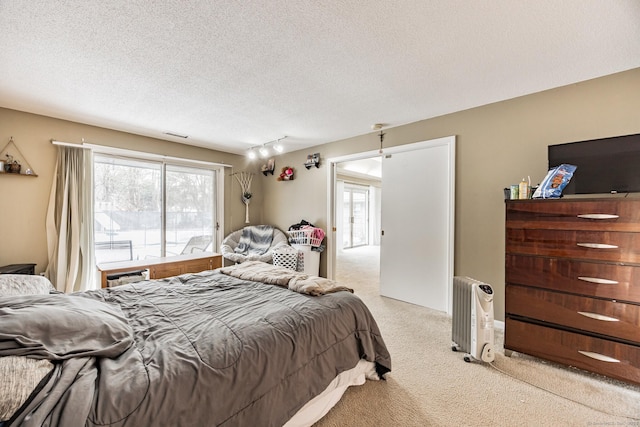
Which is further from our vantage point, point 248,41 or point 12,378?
point 248,41

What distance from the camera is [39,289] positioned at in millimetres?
2168

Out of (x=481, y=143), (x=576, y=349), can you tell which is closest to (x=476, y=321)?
(x=576, y=349)

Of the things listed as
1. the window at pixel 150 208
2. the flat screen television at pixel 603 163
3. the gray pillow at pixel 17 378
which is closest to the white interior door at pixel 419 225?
the flat screen television at pixel 603 163

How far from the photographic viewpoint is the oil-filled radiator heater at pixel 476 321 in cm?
212

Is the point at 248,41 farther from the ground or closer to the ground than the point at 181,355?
farther from the ground

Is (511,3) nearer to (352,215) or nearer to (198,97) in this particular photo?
(198,97)

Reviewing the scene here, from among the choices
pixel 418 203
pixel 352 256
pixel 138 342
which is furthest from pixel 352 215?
pixel 138 342

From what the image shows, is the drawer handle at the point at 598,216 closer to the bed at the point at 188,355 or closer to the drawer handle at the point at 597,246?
the drawer handle at the point at 597,246

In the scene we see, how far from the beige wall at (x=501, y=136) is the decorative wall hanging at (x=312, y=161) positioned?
1.39 m

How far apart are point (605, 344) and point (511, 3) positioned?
2.36 metres

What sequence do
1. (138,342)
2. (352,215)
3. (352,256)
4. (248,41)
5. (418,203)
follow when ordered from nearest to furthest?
1. (138,342)
2. (248,41)
3. (418,203)
4. (352,256)
5. (352,215)

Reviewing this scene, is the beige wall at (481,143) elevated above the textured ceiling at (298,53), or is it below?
below

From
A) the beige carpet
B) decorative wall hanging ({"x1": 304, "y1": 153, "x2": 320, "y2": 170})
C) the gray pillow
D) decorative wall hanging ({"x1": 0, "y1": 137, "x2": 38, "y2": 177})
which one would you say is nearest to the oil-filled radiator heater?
the beige carpet

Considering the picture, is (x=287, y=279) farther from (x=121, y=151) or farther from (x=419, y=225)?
(x=121, y=151)
